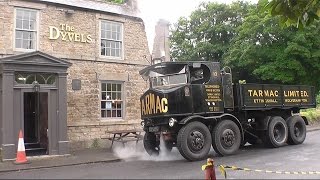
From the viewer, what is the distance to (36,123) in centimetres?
1595

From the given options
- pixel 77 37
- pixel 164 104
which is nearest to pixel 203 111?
pixel 164 104

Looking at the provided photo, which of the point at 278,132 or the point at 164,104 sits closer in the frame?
the point at 164,104

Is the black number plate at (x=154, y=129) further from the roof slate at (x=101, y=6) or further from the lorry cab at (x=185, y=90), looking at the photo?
the roof slate at (x=101, y=6)

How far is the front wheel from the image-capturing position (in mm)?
13555

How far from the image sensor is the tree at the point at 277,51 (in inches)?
1216

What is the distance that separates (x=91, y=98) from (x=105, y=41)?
8.06 feet

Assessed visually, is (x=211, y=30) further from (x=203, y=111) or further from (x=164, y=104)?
(x=164, y=104)

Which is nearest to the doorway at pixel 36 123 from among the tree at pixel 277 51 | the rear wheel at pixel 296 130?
the rear wheel at pixel 296 130

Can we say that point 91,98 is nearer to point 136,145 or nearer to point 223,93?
point 136,145

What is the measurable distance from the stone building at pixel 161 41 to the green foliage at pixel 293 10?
13.2 m

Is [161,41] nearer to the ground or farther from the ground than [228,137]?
farther from the ground

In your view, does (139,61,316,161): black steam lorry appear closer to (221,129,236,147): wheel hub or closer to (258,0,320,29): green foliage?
(221,129,236,147): wheel hub

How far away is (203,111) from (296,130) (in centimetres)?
520

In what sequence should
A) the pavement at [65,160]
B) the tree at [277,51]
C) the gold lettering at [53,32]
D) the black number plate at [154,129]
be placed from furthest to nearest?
the tree at [277,51] < the gold lettering at [53,32] < the black number plate at [154,129] < the pavement at [65,160]
